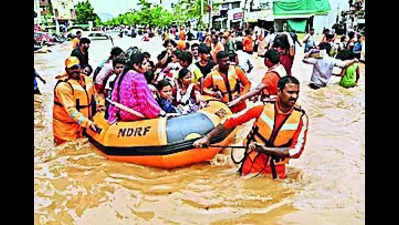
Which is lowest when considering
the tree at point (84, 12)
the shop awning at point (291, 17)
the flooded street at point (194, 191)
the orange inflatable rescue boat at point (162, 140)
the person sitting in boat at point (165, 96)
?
the flooded street at point (194, 191)

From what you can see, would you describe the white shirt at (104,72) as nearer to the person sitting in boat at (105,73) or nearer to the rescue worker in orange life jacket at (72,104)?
the person sitting in boat at (105,73)

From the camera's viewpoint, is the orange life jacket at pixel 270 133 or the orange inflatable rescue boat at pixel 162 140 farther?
the orange inflatable rescue boat at pixel 162 140

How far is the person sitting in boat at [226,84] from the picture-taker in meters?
6.36

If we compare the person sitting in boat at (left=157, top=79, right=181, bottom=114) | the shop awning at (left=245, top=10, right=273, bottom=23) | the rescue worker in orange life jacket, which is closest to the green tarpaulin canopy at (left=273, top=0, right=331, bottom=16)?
the shop awning at (left=245, top=10, right=273, bottom=23)

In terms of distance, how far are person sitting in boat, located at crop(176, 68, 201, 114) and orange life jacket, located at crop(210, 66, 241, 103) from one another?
0.30 metres

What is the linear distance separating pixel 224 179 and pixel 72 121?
2186 millimetres

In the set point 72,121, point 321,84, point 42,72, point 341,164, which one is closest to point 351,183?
point 341,164

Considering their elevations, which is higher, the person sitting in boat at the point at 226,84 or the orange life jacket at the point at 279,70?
the orange life jacket at the point at 279,70

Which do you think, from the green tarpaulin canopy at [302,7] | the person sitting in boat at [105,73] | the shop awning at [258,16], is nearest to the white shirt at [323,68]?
the person sitting in boat at [105,73]

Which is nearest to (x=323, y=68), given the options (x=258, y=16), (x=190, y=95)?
(x=190, y=95)

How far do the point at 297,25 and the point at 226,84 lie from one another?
25.4 meters

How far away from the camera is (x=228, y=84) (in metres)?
6.39

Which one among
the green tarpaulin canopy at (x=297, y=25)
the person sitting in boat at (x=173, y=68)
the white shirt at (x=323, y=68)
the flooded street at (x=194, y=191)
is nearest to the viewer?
the flooded street at (x=194, y=191)
